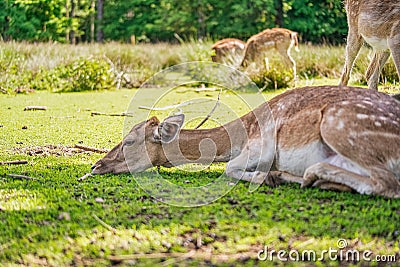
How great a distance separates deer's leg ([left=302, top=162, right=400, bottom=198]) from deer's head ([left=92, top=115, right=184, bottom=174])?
3.75ft

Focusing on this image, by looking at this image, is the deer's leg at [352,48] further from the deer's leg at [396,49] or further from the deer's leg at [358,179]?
the deer's leg at [358,179]

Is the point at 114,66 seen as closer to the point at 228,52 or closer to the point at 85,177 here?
the point at 228,52

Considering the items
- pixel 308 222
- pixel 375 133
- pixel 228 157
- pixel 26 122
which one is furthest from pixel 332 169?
pixel 26 122

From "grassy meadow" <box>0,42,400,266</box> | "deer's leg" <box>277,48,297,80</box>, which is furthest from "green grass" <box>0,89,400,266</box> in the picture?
"deer's leg" <box>277,48,297,80</box>

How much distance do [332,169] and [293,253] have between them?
1.11 metres

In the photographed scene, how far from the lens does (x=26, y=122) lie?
25.2ft

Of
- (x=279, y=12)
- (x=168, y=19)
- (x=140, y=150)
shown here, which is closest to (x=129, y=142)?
(x=140, y=150)

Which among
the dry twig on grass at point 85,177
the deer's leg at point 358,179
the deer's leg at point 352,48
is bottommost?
the dry twig on grass at point 85,177

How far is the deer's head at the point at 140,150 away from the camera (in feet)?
14.6

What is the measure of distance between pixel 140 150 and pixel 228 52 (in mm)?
11843

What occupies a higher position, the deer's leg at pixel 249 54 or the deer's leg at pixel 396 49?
the deer's leg at pixel 396 49

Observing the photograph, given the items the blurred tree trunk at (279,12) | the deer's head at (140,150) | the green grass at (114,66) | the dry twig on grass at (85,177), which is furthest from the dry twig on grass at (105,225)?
the blurred tree trunk at (279,12)

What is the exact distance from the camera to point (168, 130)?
4.43m

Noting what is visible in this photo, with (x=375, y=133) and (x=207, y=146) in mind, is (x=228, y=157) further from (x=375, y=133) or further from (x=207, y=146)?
(x=375, y=133)
